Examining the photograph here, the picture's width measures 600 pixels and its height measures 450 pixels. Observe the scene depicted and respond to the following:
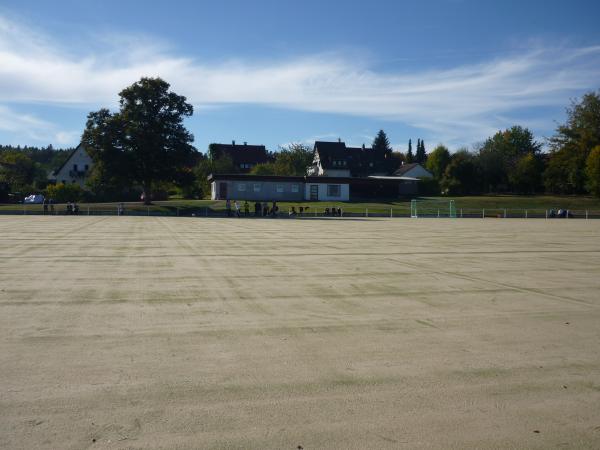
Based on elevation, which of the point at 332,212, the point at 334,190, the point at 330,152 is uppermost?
the point at 330,152

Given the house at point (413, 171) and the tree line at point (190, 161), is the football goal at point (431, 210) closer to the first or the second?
the tree line at point (190, 161)

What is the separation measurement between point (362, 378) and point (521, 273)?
8106mm

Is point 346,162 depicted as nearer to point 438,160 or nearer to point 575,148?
point 438,160

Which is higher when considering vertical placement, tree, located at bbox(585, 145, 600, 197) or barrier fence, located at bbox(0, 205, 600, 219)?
tree, located at bbox(585, 145, 600, 197)

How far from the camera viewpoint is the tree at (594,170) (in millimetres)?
78312

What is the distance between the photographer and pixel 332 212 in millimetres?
56656

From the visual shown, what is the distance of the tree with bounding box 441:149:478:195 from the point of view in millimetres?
86250

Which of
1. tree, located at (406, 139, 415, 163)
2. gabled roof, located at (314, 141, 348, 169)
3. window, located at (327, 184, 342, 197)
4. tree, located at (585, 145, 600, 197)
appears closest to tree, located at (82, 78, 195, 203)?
window, located at (327, 184, 342, 197)

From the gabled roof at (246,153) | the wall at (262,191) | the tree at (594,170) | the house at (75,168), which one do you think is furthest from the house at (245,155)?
the tree at (594,170)

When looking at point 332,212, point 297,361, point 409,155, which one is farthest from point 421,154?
point 297,361

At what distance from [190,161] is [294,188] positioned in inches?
597

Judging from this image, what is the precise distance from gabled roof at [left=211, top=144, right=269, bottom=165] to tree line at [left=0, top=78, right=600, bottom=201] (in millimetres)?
8598

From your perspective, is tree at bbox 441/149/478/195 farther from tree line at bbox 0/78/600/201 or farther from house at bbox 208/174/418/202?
house at bbox 208/174/418/202

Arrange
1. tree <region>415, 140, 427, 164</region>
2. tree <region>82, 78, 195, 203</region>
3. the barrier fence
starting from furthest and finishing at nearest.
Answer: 1. tree <region>415, 140, 427, 164</region>
2. tree <region>82, 78, 195, 203</region>
3. the barrier fence
